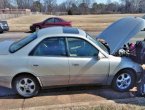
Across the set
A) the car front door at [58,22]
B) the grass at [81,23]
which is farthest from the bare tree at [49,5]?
the car front door at [58,22]

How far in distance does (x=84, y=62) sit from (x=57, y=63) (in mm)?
606

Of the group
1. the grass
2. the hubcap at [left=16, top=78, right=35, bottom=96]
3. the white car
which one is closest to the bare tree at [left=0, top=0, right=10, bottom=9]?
the grass

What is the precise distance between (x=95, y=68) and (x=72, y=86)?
2.55ft

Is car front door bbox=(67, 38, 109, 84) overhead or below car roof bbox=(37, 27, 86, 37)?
below

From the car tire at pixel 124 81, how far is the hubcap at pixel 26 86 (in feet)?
6.30

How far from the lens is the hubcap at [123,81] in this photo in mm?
6680

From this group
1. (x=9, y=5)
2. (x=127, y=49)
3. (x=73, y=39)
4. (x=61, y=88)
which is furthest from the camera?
(x=9, y=5)

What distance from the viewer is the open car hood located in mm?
6977

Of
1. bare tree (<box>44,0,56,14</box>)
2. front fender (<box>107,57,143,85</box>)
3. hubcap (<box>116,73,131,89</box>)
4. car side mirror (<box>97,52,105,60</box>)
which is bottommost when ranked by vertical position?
bare tree (<box>44,0,56,14</box>)

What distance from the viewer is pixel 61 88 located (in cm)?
694

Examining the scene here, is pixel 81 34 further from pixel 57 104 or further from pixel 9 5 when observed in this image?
pixel 9 5

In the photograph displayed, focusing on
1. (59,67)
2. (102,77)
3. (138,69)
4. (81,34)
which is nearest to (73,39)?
(81,34)

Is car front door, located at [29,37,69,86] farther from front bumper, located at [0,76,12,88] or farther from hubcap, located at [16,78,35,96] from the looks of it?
front bumper, located at [0,76,12,88]

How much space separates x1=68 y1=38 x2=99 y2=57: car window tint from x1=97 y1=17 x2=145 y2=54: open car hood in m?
0.64
